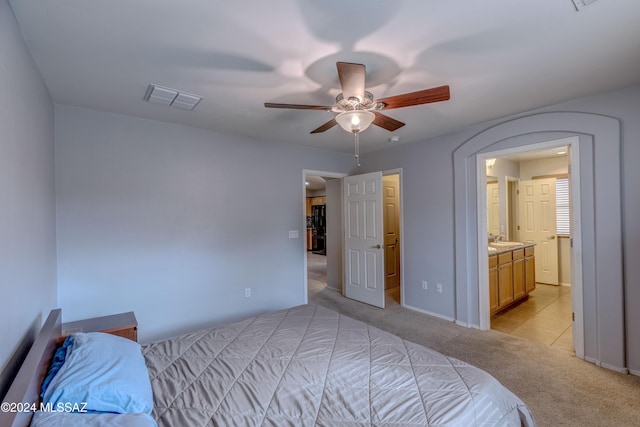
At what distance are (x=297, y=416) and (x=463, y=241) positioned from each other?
3.01 m

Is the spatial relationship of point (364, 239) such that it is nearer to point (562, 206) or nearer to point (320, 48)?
point (320, 48)

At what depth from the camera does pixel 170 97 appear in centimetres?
Result: 252

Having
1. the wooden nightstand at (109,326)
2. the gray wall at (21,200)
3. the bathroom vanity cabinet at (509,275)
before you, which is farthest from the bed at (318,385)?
the bathroom vanity cabinet at (509,275)

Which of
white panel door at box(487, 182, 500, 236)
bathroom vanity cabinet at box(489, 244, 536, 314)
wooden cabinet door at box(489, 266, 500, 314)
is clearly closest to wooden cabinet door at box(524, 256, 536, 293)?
bathroom vanity cabinet at box(489, 244, 536, 314)

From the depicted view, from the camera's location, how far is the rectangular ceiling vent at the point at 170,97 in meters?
2.38

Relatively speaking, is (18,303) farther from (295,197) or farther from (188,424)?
(295,197)

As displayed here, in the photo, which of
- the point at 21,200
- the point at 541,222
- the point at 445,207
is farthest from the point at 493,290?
the point at 21,200

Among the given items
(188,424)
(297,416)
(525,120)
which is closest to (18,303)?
(188,424)

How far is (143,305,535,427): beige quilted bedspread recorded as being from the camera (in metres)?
1.24

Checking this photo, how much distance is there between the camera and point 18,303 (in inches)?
59.6

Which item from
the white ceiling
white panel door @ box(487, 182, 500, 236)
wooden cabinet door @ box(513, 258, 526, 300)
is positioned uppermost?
the white ceiling

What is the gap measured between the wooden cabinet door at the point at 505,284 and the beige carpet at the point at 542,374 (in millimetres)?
789

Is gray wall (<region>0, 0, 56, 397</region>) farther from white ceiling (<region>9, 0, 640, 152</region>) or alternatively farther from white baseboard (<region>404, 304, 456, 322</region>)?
white baseboard (<region>404, 304, 456, 322</region>)

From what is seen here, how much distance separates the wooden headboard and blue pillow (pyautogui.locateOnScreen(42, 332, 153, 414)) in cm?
7
